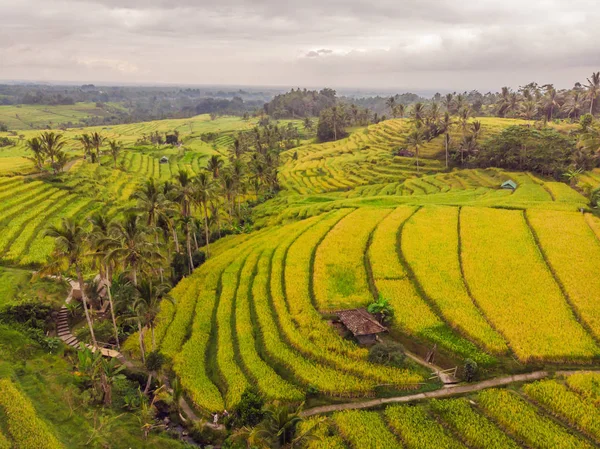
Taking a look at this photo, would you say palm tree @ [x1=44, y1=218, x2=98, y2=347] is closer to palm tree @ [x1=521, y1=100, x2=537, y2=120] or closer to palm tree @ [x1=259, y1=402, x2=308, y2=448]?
palm tree @ [x1=259, y1=402, x2=308, y2=448]

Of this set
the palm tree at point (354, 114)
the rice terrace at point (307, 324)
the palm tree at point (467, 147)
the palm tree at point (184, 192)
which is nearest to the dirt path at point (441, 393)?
the rice terrace at point (307, 324)

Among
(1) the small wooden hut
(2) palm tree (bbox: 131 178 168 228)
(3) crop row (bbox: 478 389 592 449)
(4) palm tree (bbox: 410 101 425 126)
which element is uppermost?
A: (4) palm tree (bbox: 410 101 425 126)

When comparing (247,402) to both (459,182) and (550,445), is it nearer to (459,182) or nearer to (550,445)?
(550,445)

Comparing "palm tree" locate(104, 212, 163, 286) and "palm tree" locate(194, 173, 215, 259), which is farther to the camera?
"palm tree" locate(194, 173, 215, 259)

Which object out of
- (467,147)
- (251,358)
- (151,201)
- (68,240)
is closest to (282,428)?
(251,358)

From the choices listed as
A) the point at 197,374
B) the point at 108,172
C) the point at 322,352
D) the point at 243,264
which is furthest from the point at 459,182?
the point at 108,172

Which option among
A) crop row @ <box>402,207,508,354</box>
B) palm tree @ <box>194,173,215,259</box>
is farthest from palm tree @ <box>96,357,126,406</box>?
crop row @ <box>402,207,508,354</box>
